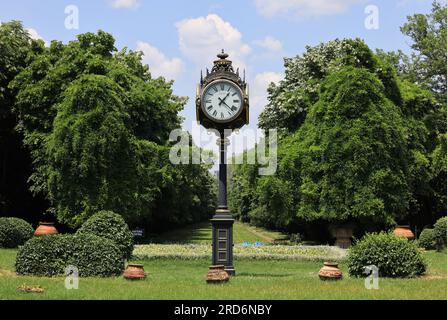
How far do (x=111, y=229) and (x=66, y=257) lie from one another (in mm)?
3627

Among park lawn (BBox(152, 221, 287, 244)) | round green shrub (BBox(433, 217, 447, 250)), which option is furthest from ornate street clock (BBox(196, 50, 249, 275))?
park lawn (BBox(152, 221, 287, 244))

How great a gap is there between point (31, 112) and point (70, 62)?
3506mm

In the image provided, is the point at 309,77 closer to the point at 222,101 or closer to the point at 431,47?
the point at 431,47

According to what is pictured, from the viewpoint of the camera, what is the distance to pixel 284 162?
1217 inches

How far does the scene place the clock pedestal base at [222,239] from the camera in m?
14.9

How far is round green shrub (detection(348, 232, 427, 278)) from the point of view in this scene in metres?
15.0

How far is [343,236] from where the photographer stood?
1209 inches

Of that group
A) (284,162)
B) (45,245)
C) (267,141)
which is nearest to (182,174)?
(267,141)

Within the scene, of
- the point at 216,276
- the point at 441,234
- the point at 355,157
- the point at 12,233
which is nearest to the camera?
the point at 216,276

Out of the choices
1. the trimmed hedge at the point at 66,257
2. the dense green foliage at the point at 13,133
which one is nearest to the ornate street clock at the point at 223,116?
the trimmed hedge at the point at 66,257

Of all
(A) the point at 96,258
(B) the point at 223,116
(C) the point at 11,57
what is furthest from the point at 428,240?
(C) the point at 11,57

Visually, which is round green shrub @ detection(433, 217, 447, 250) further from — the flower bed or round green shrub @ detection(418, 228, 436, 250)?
the flower bed

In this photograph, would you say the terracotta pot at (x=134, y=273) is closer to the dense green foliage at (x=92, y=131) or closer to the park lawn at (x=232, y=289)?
the park lawn at (x=232, y=289)

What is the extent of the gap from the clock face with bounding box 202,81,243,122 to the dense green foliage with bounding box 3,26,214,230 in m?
14.5
